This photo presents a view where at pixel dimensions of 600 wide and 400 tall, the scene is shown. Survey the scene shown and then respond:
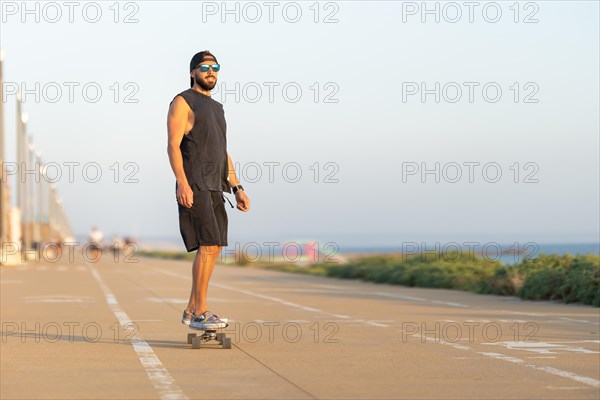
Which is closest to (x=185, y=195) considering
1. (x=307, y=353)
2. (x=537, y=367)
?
(x=307, y=353)

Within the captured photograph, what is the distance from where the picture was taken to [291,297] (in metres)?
21.0

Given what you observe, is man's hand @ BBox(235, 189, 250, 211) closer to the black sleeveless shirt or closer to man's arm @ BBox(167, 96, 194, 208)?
the black sleeveless shirt

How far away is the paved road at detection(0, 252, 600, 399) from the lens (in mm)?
7734

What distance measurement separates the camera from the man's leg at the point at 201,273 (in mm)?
10625

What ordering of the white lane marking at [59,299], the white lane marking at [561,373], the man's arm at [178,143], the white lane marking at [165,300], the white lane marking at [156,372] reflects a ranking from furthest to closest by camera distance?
the white lane marking at [165,300] < the white lane marking at [59,299] < the man's arm at [178,143] < the white lane marking at [561,373] < the white lane marking at [156,372]

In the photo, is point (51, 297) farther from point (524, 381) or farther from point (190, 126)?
point (524, 381)

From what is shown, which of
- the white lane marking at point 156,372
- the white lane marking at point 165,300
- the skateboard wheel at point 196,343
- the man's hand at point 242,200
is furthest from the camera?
the white lane marking at point 165,300

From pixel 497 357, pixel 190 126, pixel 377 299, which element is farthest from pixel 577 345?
pixel 377 299

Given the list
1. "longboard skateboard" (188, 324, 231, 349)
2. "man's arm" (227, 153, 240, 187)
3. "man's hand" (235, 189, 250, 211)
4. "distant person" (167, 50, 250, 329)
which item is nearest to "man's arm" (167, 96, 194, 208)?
"distant person" (167, 50, 250, 329)

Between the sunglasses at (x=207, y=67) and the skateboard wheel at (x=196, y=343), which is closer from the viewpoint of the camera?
the skateboard wheel at (x=196, y=343)

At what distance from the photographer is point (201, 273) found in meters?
10.7

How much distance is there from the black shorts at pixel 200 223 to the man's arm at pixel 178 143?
13cm

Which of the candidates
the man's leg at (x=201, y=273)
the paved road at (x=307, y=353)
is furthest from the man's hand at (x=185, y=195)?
the paved road at (x=307, y=353)

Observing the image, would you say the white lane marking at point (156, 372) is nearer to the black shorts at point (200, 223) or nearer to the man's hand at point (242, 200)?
the black shorts at point (200, 223)
